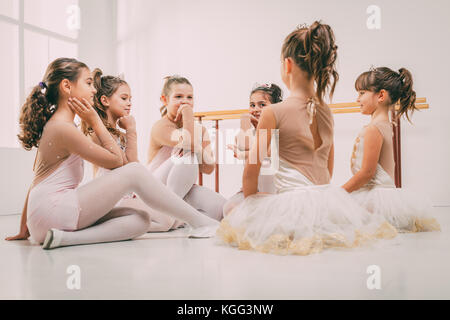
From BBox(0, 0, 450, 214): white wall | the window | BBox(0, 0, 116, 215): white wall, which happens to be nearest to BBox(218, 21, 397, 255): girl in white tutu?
BBox(0, 0, 450, 214): white wall

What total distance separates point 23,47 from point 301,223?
2647 mm

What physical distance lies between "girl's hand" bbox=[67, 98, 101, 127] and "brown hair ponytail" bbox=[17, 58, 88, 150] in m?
0.06

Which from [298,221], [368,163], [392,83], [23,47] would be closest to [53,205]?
[298,221]

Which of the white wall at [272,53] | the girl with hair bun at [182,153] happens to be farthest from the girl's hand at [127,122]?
the white wall at [272,53]

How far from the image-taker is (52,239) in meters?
1.21

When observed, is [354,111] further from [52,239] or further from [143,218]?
[52,239]

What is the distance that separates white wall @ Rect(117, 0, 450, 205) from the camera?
2873 millimetres

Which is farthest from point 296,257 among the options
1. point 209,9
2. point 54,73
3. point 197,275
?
point 209,9

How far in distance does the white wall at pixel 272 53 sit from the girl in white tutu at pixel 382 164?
124cm

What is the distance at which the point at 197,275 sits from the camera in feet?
2.85

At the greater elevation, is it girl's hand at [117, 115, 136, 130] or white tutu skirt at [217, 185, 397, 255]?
girl's hand at [117, 115, 136, 130]

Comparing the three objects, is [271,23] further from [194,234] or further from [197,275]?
[197,275]

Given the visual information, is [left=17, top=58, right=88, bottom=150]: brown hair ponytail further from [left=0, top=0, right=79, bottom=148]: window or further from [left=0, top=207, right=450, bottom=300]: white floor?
[left=0, top=0, right=79, bottom=148]: window
